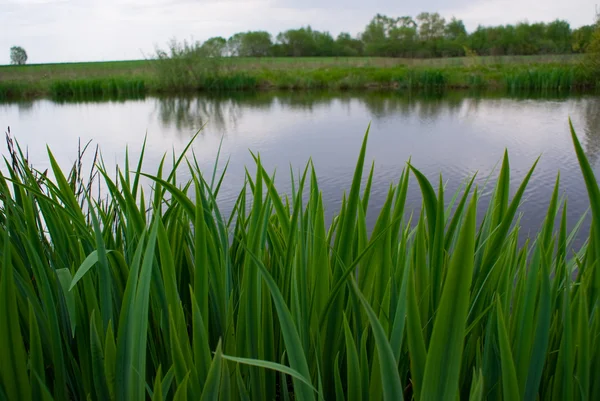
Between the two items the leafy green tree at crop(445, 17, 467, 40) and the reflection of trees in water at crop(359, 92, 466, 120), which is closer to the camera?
the reflection of trees in water at crop(359, 92, 466, 120)

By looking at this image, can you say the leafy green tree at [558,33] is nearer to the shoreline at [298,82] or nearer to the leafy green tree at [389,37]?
the leafy green tree at [389,37]

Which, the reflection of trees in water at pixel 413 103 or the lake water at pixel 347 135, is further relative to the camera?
the reflection of trees in water at pixel 413 103

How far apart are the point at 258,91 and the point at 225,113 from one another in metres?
6.59

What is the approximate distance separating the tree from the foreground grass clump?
4033 cm

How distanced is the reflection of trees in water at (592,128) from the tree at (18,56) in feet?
119

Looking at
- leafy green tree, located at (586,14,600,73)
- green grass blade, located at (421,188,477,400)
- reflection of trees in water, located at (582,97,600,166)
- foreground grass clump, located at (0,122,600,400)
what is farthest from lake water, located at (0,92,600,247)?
leafy green tree, located at (586,14,600,73)

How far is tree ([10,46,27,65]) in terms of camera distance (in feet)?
115

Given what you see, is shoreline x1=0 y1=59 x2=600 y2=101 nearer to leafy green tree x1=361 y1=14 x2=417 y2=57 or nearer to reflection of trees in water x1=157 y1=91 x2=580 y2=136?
reflection of trees in water x1=157 y1=91 x2=580 y2=136

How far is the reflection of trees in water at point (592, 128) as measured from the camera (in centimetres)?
630

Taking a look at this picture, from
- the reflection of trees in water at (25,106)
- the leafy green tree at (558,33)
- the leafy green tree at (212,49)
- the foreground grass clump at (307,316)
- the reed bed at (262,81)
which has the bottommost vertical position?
the foreground grass clump at (307,316)

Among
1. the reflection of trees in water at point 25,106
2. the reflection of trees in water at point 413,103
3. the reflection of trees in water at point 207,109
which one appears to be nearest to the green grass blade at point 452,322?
the reflection of trees in water at point 207,109

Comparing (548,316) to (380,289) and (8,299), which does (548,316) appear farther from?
(8,299)

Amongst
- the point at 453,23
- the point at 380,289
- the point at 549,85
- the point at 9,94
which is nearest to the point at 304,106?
the point at 549,85

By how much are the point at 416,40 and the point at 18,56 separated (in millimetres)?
31278
